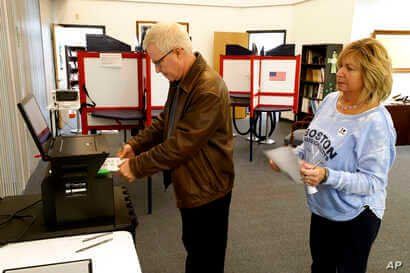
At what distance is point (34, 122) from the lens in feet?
4.33

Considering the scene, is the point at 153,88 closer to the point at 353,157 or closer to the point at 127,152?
the point at 127,152

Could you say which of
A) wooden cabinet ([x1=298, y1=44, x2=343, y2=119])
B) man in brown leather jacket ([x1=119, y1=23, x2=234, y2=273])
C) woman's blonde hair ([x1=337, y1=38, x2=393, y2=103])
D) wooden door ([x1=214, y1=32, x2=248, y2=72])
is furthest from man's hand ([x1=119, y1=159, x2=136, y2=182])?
wooden door ([x1=214, y1=32, x2=248, y2=72])

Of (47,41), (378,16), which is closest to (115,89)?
(47,41)

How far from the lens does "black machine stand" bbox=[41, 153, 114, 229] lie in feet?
4.31

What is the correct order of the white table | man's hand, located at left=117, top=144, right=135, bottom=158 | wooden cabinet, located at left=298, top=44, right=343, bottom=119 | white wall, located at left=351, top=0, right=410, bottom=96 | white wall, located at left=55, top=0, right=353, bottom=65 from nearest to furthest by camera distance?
the white table
man's hand, located at left=117, top=144, right=135, bottom=158
white wall, located at left=351, top=0, right=410, bottom=96
wooden cabinet, located at left=298, top=44, right=343, bottom=119
white wall, located at left=55, top=0, right=353, bottom=65

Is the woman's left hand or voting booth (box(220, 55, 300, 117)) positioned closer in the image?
the woman's left hand

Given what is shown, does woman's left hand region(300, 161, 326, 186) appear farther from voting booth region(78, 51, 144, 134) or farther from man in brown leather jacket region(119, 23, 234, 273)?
voting booth region(78, 51, 144, 134)

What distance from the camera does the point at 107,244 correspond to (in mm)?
1264

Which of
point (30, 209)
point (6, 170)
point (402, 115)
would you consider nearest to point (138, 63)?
point (6, 170)

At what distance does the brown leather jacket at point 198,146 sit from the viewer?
1.44 metres

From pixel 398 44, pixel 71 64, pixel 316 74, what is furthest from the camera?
pixel 71 64

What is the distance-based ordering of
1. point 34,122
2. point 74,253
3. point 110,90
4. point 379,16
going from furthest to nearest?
point 379,16
point 110,90
point 34,122
point 74,253

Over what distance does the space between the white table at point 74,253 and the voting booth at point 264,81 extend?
377 centimetres

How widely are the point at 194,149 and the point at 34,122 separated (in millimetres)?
628
